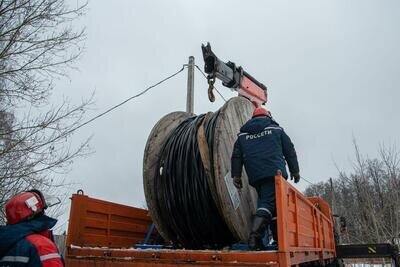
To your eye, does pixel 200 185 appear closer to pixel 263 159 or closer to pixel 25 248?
pixel 263 159

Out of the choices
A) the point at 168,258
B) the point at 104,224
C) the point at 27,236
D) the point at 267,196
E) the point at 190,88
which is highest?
the point at 190,88

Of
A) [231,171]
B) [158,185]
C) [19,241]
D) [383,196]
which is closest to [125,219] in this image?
[158,185]

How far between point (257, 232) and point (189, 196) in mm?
1058

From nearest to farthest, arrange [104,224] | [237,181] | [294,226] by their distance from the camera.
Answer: [294,226] < [237,181] < [104,224]

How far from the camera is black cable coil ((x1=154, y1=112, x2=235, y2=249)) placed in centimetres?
449

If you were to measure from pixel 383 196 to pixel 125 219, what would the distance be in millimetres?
12751

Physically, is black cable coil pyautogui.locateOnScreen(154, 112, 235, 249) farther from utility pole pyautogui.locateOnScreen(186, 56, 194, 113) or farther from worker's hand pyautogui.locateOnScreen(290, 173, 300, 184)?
utility pole pyautogui.locateOnScreen(186, 56, 194, 113)

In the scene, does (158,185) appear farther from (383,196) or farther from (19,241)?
(383,196)

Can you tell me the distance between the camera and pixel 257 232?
372 centimetres

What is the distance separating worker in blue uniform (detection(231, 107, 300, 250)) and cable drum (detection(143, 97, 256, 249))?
24 cm

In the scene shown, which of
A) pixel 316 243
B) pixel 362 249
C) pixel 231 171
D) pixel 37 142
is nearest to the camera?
pixel 231 171

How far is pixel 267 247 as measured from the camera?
409 centimetres

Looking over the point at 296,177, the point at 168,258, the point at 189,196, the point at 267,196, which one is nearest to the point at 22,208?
the point at 168,258

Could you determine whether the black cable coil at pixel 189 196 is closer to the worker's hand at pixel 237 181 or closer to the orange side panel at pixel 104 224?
the worker's hand at pixel 237 181
